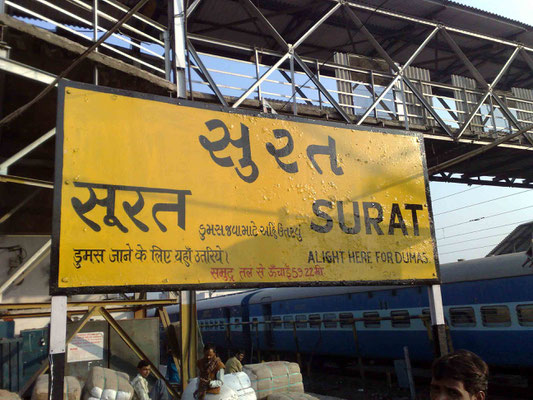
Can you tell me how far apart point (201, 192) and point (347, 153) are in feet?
5.32

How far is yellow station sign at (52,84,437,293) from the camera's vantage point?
3398mm

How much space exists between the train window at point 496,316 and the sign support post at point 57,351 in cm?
1066

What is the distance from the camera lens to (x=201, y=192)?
3.89 m

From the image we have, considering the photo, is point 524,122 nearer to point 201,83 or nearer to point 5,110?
point 201,83

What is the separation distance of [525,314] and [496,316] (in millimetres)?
765

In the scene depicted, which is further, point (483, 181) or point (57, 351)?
point (483, 181)

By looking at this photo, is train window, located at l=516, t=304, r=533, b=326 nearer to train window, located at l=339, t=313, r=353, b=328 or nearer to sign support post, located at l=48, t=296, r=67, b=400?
train window, located at l=339, t=313, r=353, b=328

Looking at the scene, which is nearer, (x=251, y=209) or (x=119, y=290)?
(x=119, y=290)

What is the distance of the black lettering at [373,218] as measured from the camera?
4.50m

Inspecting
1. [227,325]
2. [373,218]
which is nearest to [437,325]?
[373,218]

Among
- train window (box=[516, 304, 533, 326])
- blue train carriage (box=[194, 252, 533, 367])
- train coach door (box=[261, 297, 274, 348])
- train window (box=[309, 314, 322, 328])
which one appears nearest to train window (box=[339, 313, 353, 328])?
blue train carriage (box=[194, 252, 533, 367])

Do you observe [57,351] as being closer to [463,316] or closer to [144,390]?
[144,390]

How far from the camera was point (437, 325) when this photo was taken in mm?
4301

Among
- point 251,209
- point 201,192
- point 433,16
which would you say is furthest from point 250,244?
point 433,16
